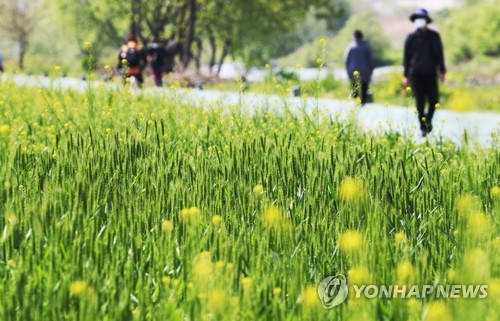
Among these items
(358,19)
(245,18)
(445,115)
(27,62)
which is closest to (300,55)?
(358,19)

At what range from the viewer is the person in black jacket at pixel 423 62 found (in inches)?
466

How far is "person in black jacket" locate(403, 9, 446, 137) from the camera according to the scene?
11836 millimetres

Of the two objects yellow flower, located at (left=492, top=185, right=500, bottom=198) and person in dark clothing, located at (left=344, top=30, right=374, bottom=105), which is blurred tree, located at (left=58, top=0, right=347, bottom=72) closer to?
person in dark clothing, located at (left=344, top=30, right=374, bottom=105)

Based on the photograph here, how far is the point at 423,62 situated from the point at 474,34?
4632 cm

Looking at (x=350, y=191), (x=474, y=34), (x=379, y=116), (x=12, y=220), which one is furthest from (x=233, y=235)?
(x=474, y=34)

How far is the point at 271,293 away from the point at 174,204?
1306mm

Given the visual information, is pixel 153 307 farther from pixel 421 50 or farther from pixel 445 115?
pixel 445 115

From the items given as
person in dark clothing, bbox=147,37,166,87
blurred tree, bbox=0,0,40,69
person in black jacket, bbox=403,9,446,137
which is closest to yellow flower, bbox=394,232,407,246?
person in black jacket, bbox=403,9,446,137

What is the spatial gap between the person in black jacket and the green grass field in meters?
6.38

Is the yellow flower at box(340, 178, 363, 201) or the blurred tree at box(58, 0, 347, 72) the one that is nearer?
the yellow flower at box(340, 178, 363, 201)

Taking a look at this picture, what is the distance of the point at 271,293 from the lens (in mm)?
3105

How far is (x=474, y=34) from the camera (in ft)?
182

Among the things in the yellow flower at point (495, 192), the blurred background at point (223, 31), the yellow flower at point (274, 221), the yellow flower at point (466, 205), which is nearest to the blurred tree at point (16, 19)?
the blurred background at point (223, 31)

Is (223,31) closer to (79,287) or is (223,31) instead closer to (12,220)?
(12,220)
